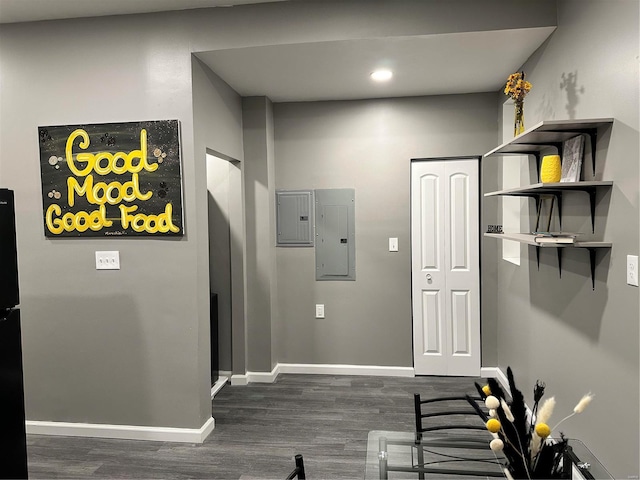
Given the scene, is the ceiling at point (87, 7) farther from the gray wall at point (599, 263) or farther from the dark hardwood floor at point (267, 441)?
the dark hardwood floor at point (267, 441)

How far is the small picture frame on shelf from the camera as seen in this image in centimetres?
223

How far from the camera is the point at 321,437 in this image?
2.89 m

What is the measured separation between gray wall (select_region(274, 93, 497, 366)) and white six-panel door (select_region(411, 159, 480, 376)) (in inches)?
3.5

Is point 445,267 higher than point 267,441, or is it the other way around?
point 445,267

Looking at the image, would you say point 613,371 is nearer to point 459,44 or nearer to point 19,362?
point 459,44

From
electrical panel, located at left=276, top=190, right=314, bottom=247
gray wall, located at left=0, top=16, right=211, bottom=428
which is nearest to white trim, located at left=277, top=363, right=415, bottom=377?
electrical panel, located at left=276, top=190, right=314, bottom=247

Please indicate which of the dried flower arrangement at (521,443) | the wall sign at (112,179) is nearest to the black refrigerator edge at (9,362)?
the wall sign at (112,179)

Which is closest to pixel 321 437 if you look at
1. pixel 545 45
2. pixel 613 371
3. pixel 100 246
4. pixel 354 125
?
pixel 613 371

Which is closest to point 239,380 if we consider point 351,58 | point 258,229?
point 258,229

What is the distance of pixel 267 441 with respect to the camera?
285cm

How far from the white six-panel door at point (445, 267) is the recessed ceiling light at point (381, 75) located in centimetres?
86

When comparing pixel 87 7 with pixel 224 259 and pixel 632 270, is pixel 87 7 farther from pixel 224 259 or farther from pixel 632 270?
pixel 632 270

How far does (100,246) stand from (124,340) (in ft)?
2.11

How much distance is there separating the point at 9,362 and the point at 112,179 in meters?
1.36
